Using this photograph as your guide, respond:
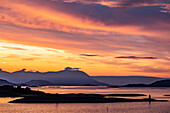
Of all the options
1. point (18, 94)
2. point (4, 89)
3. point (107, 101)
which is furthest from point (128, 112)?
point (4, 89)

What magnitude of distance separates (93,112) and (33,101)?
41675mm

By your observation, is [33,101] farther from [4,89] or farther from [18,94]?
[4,89]

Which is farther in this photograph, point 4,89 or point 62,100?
point 4,89

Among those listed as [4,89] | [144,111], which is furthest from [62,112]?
[4,89]

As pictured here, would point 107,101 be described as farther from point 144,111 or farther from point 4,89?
point 4,89

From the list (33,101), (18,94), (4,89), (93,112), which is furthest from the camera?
(4,89)

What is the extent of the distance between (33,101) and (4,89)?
63.9 metres

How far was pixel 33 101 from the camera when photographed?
121312 millimetres

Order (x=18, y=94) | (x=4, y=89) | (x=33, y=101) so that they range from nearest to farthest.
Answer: (x=33, y=101) < (x=18, y=94) < (x=4, y=89)

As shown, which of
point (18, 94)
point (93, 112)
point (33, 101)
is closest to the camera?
point (93, 112)

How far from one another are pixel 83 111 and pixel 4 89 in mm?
101575

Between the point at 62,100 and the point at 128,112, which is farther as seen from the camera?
the point at 62,100

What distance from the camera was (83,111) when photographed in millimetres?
90688

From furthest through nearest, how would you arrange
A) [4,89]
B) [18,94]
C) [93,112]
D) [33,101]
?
[4,89]
[18,94]
[33,101]
[93,112]
